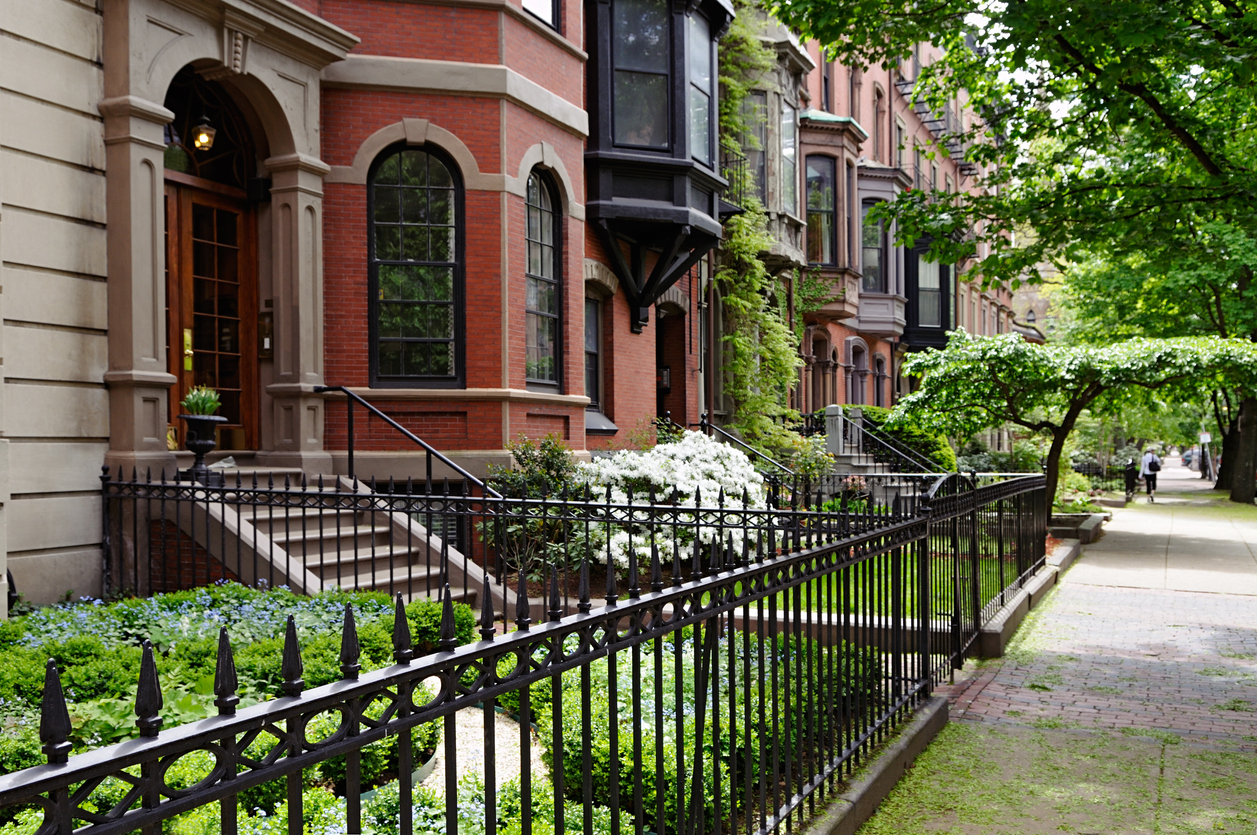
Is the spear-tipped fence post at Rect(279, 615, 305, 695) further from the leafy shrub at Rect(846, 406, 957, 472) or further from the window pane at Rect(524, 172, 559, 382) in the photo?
the leafy shrub at Rect(846, 406, 957, 472)

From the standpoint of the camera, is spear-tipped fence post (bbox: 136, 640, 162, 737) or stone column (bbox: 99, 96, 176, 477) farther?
stone column (bbox: 99, 96, 176, 477)

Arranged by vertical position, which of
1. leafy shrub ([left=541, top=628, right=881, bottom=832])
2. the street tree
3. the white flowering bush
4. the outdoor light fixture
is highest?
the outdoor light fixture

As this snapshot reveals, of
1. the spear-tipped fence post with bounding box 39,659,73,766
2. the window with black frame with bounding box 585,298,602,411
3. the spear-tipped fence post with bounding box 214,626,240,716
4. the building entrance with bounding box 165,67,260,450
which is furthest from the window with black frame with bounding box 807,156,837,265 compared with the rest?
the spear-tipped fence post with bounding box 39,659,73,766

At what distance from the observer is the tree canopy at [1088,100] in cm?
793

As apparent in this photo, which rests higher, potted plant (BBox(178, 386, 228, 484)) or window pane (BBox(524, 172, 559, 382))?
window pane (BBox(524, 172, 559, 382))

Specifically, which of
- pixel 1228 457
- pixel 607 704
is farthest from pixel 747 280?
pixel 1228 457

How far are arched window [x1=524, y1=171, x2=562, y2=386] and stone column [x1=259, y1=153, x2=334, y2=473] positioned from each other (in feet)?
9.09

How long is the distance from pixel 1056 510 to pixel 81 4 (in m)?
19.0

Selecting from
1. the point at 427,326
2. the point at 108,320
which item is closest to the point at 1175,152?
the point at 427,326

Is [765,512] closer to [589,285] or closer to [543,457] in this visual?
[543,457]

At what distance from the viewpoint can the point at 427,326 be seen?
39.3 ft

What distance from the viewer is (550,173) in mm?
13328

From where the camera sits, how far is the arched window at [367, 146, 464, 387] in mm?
11828

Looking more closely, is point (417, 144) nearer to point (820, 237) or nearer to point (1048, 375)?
point (1048, 375)
